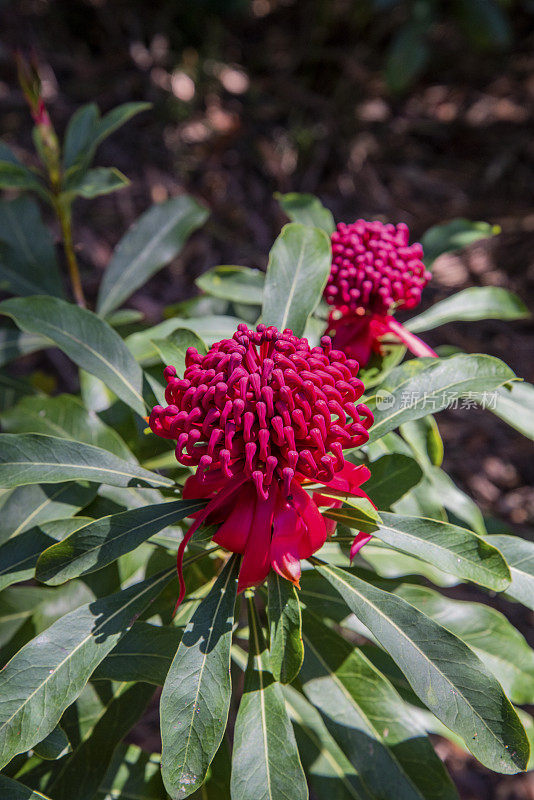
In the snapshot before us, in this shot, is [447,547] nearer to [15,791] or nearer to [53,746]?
[53,746]

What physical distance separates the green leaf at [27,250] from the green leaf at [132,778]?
5.01 ft

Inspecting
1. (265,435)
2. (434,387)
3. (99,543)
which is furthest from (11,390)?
(434,387)

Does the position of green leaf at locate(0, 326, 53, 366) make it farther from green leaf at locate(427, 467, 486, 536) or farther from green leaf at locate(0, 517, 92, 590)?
green leaf at locate(427, 467, 486, 536)

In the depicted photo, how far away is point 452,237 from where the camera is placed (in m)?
2.25

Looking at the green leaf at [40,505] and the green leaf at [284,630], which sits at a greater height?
the green leaf at [40,505]

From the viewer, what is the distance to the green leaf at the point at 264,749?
128cm

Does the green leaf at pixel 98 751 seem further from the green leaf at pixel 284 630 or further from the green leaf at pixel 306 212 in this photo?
the green leaf at pixel 306 212

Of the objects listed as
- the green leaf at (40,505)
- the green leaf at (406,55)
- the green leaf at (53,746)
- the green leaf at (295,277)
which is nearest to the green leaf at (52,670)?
the green leaf at (53,746)

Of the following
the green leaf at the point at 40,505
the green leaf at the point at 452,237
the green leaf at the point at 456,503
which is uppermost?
the green leaf at the point at 452,237

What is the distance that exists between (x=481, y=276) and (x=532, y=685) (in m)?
3.39

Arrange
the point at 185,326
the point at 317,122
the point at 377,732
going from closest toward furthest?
1. the point at 377,732
2. the point at 185,326
3. the point at 317,122

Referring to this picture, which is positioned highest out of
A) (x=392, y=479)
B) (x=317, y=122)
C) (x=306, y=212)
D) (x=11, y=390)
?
(x=317, y=122)

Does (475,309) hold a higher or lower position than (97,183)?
lower

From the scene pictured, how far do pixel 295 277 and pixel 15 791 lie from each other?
53.1 inches
